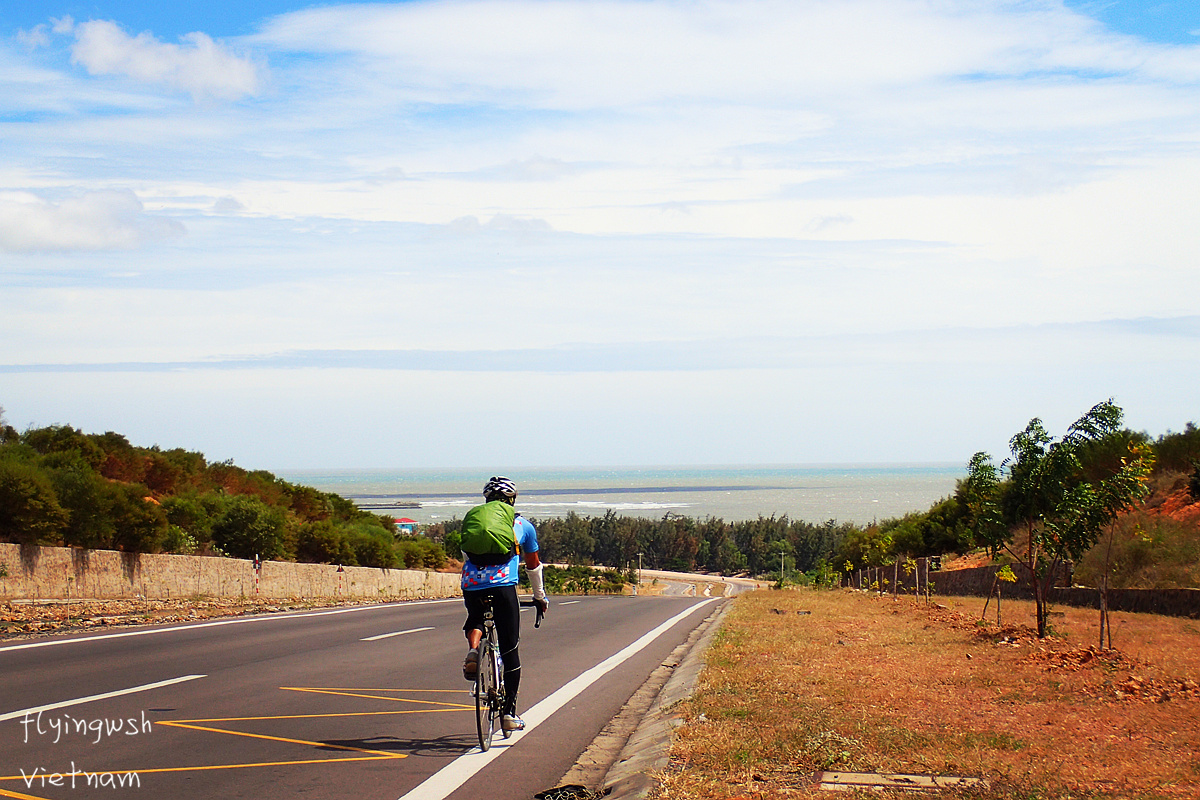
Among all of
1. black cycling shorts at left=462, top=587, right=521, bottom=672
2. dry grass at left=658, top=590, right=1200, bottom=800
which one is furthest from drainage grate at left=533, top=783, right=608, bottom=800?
black cycling shorts at left=462, top=587, right=521, bottom=672

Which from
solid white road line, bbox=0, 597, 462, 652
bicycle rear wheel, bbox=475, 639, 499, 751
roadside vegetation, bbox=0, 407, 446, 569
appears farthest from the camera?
roadside vegetation, bbox=0, 407, 446, 569

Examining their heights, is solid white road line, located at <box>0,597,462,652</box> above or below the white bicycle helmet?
below

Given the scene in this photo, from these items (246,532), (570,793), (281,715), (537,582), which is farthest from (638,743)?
(246,532)

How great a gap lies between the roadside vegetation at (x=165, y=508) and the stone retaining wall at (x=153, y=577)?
1.44 meters

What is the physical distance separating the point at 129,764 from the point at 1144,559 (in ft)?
103

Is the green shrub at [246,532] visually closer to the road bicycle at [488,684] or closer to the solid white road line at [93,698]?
the solid white road line at [93,698]

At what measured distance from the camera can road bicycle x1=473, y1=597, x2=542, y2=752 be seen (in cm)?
761

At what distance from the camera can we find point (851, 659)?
543 inches

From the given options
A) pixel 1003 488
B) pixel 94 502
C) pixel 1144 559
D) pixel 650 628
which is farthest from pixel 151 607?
pixel 1144 559

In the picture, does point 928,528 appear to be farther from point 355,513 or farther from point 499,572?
point 499,572

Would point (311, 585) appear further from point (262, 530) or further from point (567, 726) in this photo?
point (567, 726)

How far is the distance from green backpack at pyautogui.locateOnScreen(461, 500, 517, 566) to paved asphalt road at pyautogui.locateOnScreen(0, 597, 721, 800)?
4.87 feet

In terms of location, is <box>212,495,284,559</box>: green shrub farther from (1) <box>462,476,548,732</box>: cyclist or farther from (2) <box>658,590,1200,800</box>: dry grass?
(1) <box>462,476,548,732</box>: cyclist

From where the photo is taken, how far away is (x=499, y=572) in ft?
25.6
